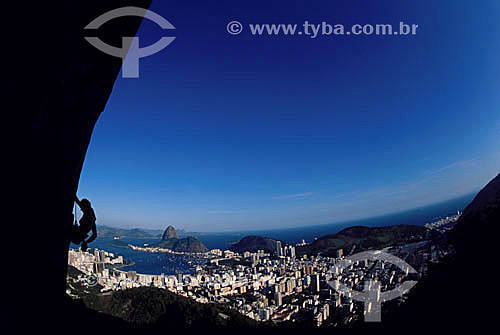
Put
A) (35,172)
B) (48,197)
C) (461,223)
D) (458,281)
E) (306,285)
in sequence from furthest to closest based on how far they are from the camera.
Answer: (306,285), (461,223), (458,281), (48,197), (35,172)

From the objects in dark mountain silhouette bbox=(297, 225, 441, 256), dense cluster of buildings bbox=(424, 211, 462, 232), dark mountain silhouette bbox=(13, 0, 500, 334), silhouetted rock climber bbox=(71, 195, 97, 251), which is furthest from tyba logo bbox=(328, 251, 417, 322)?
dark mountain silhouette bbox=(13, 0, 500, 334)

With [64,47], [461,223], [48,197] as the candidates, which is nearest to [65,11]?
[64,47]

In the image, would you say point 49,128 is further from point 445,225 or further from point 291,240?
point 291,240

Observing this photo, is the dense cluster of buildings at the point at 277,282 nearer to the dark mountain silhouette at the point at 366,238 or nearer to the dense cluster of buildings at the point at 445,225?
the dark mountain silhouette at the point at 366,238

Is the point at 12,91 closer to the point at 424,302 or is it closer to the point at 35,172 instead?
the point at 35,172

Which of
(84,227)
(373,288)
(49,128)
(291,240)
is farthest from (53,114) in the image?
(291,240)

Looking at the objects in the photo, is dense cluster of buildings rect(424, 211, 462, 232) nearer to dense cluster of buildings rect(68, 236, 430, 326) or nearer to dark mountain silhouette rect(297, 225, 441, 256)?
dark mountain silhouette rect(297, 225, 441, 256)

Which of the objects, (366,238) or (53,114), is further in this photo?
(366,238)

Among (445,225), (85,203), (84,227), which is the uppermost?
(85,203)

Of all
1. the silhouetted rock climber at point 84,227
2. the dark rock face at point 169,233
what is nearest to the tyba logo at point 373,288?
the silhouetted rock climber at point 84,227
